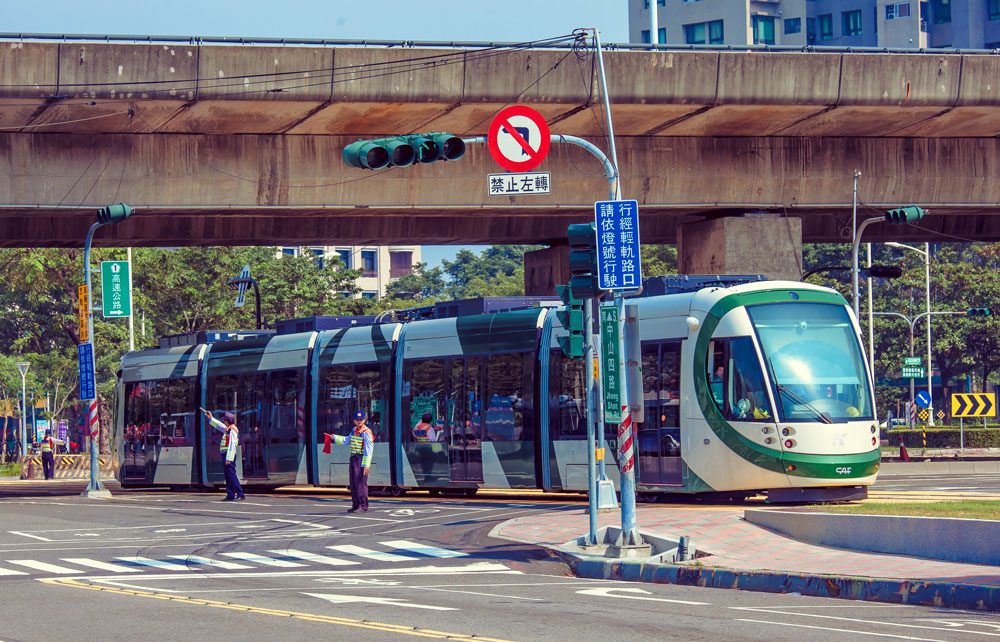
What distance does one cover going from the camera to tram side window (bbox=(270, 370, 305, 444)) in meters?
30.1

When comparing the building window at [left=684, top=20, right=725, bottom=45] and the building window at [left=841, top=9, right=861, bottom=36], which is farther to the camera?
the building window at [left=684, top=20, right=725, bottom=45]

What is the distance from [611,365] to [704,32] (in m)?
85.7

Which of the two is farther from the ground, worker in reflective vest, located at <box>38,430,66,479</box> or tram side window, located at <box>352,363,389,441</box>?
tram side window, located at <box>352,363,389,441</box>

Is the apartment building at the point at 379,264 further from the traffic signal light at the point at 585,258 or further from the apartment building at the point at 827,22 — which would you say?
the traffic signal light at the point at 585,258

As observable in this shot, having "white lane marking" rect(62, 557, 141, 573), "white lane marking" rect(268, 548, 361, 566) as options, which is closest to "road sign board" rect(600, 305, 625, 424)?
"white lane marking" rect(268, 548, 361, 566)

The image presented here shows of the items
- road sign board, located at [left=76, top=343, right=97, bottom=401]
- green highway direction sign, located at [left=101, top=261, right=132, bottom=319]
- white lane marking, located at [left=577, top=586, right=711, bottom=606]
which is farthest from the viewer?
green highway direction sign, located at [left=101, top=261, right=132, bottom=319]

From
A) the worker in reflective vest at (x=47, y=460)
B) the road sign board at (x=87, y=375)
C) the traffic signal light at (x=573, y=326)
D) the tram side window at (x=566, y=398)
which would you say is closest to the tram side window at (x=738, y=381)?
the tram side window at (x=566, y=398)

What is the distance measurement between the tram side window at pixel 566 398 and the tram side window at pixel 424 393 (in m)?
2.88

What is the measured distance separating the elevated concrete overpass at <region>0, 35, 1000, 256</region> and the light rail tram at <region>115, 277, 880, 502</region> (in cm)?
343

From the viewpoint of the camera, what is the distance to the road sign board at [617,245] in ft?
56.0

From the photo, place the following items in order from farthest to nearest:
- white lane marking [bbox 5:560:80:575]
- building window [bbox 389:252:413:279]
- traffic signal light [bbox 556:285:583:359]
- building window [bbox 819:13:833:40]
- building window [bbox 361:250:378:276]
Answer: building window [bbox 389:252:413:279]
building window [bbox 361:250:378:276]
building window [bbox 819:13:833:40]
traffic signal light [bbox 556:285:583:359]
white lane marking [bbox 5:560:80:575]

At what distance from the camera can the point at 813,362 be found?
21.8 m

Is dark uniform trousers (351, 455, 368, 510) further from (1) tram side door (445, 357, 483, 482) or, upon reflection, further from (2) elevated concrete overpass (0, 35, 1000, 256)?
(2) elevated concrete overpass (0, 35, 1000, 256)

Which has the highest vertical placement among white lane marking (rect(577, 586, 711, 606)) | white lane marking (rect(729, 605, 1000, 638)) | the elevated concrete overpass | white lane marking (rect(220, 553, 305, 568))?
the elevated concrete overpass
